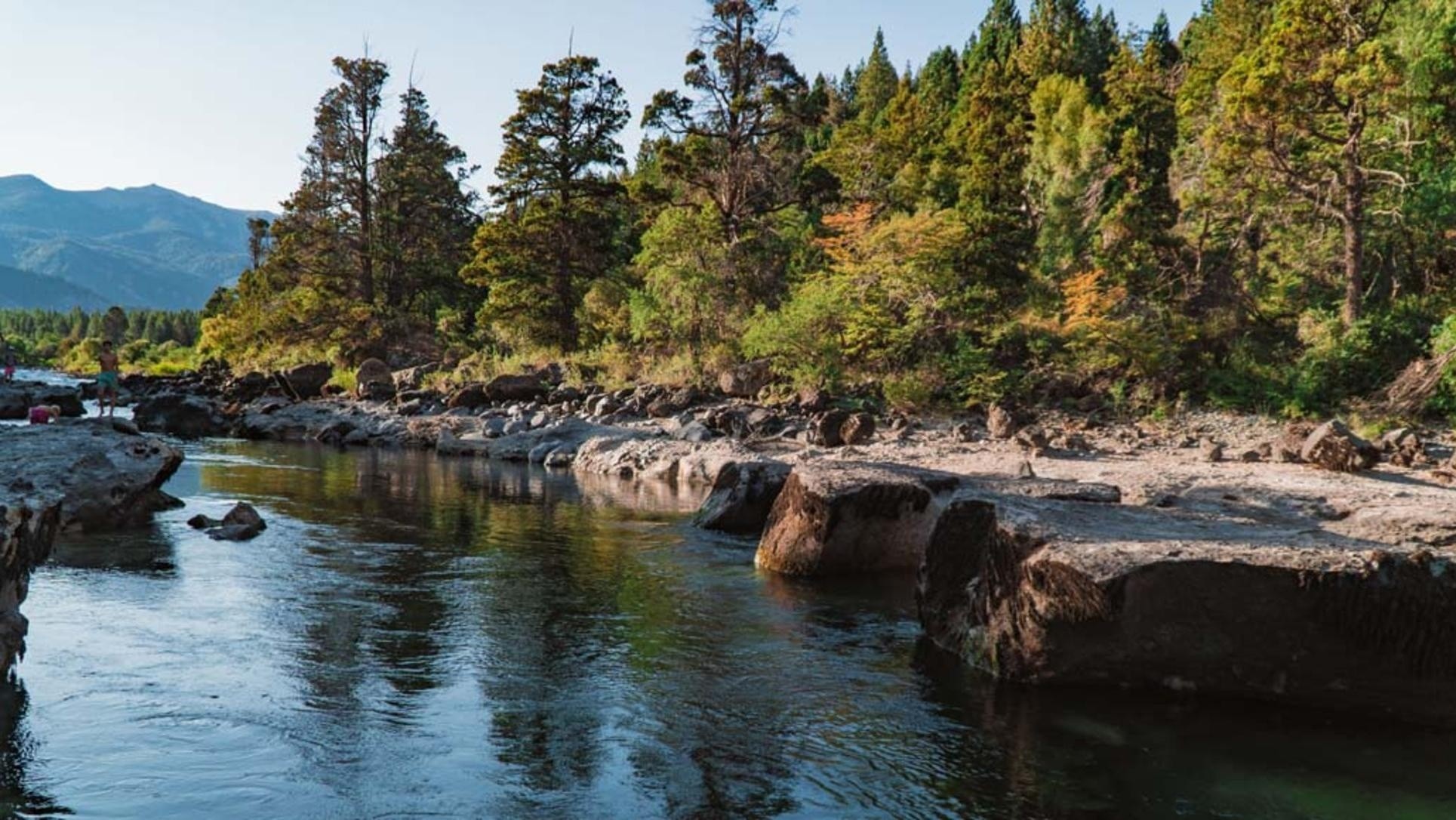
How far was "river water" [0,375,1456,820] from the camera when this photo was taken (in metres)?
5.35

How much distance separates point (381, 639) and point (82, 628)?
8.18 ft

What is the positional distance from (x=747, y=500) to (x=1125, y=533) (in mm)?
7115

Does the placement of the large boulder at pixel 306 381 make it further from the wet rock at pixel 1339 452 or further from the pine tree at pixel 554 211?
the wet rock at pixel 1339 452

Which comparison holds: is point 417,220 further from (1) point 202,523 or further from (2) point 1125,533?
(2) point 1125,533

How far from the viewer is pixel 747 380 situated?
93.2 feet

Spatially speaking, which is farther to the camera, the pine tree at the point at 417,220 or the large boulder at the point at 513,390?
the pine tree at the point at 417,220

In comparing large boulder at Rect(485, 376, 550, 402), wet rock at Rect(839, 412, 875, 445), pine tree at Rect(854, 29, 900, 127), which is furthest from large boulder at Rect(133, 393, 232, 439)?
pine tree at Rect(854, 29, 900, 127)

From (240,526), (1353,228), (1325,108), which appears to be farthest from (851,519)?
(1325,108)

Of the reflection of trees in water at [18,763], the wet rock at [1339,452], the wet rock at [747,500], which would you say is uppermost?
the wet rock at [1339,452]

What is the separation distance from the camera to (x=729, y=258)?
33250 mm

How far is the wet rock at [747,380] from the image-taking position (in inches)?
1116

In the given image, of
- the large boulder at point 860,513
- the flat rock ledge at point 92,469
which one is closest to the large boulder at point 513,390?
the flat rock ledge at point 92,469

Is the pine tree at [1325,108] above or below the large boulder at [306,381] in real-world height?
above

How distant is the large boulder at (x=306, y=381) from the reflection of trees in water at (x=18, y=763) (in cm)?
3423
